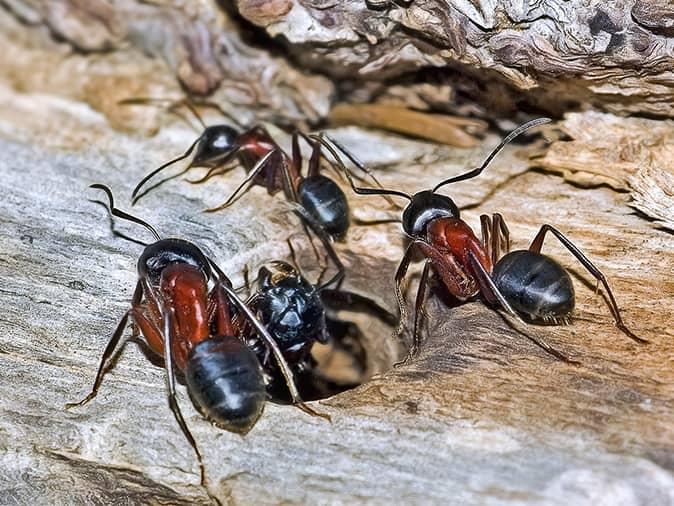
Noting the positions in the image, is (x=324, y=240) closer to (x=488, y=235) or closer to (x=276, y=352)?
(x=488, y=235)

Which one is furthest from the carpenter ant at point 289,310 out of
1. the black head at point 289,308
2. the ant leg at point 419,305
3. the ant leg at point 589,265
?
the ant leg at point 589,265

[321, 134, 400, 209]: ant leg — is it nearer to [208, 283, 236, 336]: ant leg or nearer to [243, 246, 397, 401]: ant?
[243, 246, 397, 401]: ant

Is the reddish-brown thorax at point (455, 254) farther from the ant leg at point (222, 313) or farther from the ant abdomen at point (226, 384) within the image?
the ant abdomen at point (226, 384)

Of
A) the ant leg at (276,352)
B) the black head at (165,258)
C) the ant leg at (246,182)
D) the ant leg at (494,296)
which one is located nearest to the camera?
the ant leg at (276,352)

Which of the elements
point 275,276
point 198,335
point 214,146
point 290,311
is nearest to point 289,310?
point 290,311

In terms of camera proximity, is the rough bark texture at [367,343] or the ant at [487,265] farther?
the ant at [487,265]

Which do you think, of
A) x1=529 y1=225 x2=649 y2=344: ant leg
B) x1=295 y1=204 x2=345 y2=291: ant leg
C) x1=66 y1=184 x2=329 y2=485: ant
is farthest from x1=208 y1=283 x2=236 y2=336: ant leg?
x1=529 y1=225 x2=649 y2=344: ant leg
